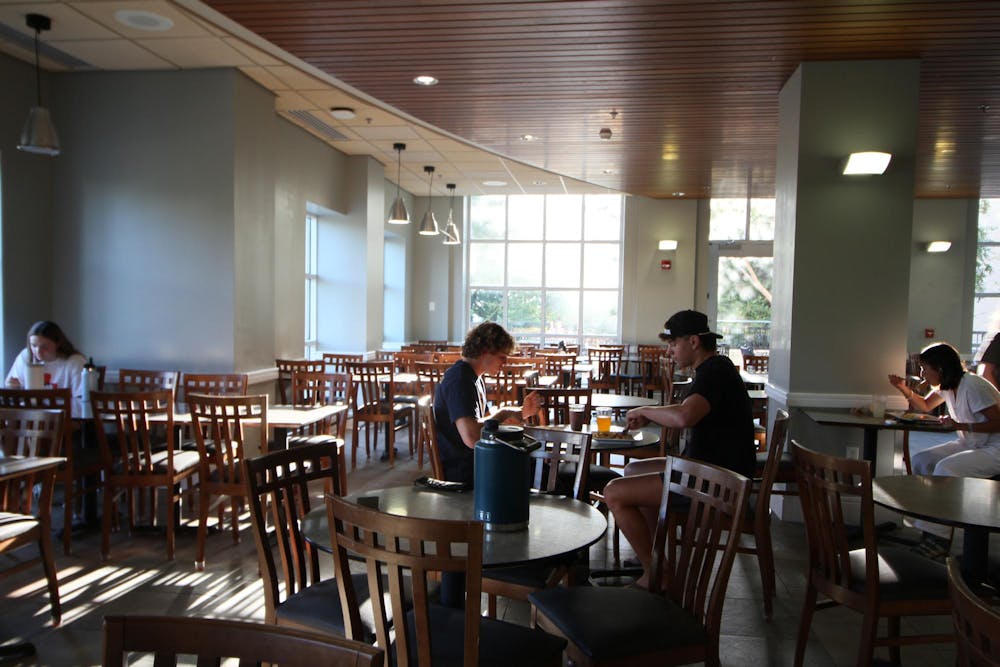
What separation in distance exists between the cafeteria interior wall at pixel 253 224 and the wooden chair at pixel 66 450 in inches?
63.2

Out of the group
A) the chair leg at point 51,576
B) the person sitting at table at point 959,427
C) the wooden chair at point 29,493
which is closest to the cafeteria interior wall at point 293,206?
the wooden chair at point 29,493

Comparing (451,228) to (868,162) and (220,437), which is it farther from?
(220,437)

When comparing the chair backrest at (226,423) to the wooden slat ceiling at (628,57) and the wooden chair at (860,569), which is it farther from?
the wooden chair at (860,569)

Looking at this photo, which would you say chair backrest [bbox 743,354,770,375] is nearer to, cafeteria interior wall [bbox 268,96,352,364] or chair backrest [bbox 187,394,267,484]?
cafeteria interior wall [bbox 268,96,352,364]

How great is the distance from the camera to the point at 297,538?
2.18 m

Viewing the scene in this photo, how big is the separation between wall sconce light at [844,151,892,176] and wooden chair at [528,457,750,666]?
114 inches

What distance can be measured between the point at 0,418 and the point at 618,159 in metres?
A: 6.11

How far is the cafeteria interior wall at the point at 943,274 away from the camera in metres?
9.91

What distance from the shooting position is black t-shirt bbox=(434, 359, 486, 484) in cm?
304

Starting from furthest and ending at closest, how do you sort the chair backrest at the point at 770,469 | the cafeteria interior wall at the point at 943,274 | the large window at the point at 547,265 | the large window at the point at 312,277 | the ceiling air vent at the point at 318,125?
the large window at the point at 547,265, the cafeteria interior wall at the point at 943,274, the large window at the point at 312,277, the ceiling air vent at the point at 318,125, the chair backrest at the point at 770,469

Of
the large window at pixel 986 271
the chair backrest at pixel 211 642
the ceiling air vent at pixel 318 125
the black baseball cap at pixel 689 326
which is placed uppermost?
the ceiling air vent at pixel 318 125

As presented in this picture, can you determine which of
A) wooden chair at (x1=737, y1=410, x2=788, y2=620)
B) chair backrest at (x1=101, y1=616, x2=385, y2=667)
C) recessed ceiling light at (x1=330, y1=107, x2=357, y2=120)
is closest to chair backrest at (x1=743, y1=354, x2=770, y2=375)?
recessed ceiling light at (x1=330, y1=107, x2=357, y2=120)

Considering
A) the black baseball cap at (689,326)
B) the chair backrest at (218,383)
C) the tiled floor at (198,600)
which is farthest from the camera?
the chair backrest at (218,383)

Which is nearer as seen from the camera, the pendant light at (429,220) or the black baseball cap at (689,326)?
the black baseball cap at (689,326)
